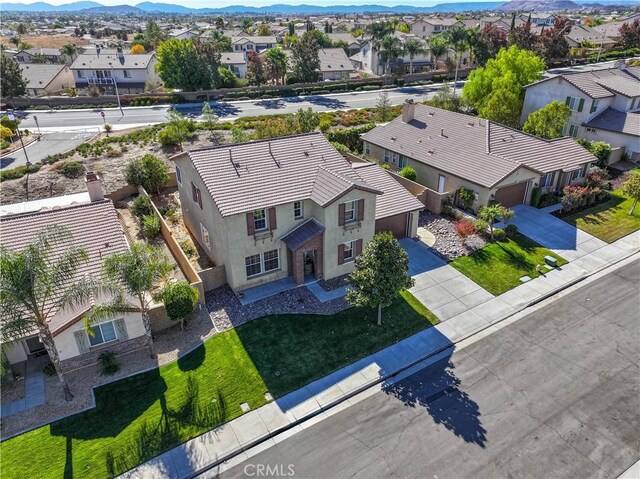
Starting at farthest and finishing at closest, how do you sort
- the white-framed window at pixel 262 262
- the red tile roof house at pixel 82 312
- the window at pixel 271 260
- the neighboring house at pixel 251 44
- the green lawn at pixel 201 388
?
the neighboring house at pixel 251 44 < the window at pixel 271 260 < the white-framed window at pixel 262 262 < the red tile roof house at pixel 82 312 < the green lawn at pixel 201 388

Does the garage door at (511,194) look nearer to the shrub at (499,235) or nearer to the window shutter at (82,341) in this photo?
the shrub at (499,235)

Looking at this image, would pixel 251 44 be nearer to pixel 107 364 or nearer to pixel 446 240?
pixel 446 240

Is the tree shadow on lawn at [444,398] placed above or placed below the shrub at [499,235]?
below

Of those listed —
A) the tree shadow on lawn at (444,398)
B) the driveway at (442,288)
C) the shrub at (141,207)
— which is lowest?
the tree shadow on lawn at (444,398)

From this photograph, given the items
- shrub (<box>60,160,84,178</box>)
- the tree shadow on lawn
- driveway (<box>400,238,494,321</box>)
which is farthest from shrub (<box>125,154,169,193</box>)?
the tree shadow on lawn

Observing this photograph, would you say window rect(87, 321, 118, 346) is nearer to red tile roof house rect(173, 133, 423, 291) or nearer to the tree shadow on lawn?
red tile roof house rect(173, 133, 423, 291)

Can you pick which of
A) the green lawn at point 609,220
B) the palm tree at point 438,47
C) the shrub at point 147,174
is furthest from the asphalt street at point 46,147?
the palm tree at point 438,47

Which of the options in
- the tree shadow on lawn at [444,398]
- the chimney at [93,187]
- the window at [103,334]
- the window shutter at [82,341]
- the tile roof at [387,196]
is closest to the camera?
the tree shadow on lawn at [444,398]
